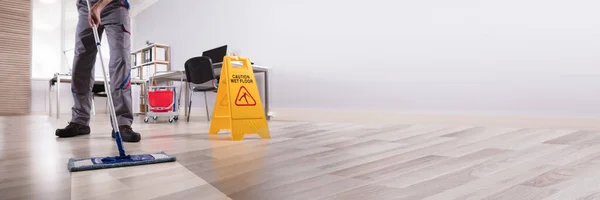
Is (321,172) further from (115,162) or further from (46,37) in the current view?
(46,37)

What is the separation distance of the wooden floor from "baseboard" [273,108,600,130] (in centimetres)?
94

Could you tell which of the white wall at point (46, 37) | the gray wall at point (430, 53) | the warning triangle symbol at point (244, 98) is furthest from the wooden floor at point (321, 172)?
the white wall at point (46, 37)

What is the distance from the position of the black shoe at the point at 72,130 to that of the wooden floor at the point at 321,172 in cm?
37

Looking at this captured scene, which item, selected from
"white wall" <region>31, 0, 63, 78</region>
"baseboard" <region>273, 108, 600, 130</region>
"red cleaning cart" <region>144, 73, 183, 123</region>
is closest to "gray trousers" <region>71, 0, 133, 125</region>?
"red cleaning cart" <region>144, 73, 183, 123</region>

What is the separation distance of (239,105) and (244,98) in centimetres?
6

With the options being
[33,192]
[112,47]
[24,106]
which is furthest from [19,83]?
[33,192]

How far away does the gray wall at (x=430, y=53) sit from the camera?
8.48ft

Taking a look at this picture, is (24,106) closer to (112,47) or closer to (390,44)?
(112,47)

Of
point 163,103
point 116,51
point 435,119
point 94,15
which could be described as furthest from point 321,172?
point 163,103

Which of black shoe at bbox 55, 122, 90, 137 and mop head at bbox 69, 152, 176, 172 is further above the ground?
black shoe at bbox 55, 122, 90, 137

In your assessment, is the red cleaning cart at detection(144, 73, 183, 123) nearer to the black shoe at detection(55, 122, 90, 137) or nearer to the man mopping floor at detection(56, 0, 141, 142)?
the black shoe at detection(55, 122, 90, 137)

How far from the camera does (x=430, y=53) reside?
317 cm

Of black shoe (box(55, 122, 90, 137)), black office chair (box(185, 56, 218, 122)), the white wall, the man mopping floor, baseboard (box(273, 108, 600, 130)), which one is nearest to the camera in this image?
the man mopping floor

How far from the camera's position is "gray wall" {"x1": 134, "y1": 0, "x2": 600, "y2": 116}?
2586 millimetres
